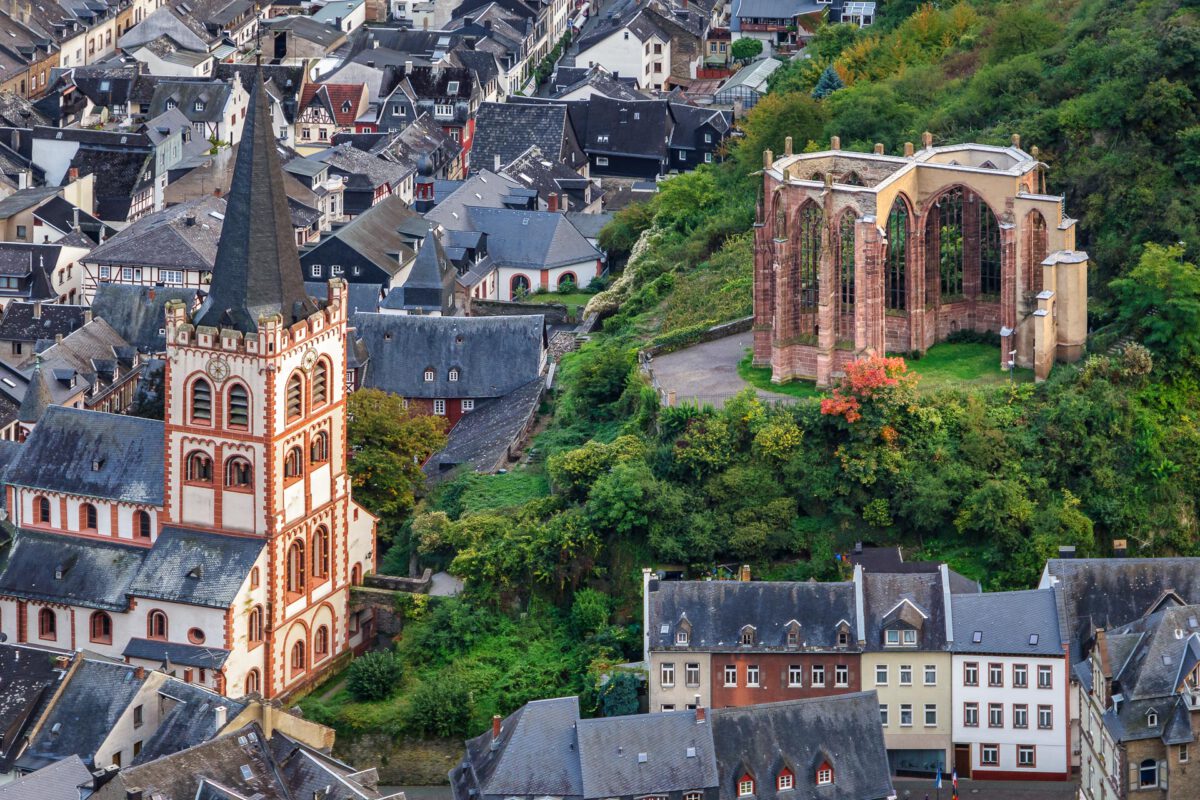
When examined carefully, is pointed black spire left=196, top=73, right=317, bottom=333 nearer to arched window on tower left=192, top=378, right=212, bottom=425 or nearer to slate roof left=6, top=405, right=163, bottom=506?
arched window on tower left=192, top=378, right=212, bottom=425

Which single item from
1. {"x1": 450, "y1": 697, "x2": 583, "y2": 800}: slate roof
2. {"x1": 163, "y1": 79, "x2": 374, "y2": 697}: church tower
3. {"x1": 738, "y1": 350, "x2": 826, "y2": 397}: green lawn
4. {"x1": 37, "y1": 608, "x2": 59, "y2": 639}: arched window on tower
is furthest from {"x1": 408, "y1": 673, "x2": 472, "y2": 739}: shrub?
{"x1": 738, "y1": 350, "x2": 826, "y2": 397}: green lawn

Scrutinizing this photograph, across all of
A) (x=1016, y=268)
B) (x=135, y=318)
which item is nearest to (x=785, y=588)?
(x=1016, y=268)

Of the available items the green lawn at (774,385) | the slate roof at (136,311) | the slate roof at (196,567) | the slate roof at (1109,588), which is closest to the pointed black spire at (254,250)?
the slate roof at (196,567)

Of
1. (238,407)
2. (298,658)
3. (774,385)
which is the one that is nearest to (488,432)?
(774,385)

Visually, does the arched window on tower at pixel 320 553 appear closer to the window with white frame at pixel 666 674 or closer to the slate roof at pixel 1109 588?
the window with white frame at pixel 666 674

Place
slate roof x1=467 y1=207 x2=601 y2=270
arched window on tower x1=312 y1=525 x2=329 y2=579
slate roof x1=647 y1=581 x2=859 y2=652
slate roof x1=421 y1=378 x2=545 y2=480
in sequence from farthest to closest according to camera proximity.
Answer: slate roof x1=467 y1=207 x2=601 y2=270 < slate roof x1=421 y1=378 x2=545 y2=480 < arched window on tower x1=312 y1=525 x2=329 y2=579 < slate roof x1=647 y1=581 x2=859 y2=652

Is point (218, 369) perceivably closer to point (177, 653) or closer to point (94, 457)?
point (94, 457)

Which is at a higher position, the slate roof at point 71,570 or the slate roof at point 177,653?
the slate roof at point 71,570
